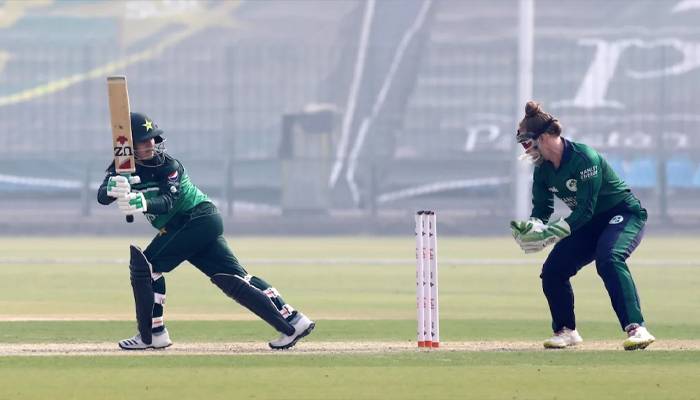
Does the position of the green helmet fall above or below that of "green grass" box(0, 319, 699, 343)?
above

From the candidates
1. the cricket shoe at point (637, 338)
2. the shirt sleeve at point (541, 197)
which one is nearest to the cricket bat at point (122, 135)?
the shirt sleeve at point (541, 197)

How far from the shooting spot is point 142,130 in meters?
11.6

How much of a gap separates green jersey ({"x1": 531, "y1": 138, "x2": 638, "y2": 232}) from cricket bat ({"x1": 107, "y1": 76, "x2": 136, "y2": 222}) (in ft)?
9.99

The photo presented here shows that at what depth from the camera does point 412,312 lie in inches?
663

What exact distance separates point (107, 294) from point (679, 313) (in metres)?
7.09

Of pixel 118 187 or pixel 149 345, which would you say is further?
pixel 149 345

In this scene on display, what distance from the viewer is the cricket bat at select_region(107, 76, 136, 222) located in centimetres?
1134

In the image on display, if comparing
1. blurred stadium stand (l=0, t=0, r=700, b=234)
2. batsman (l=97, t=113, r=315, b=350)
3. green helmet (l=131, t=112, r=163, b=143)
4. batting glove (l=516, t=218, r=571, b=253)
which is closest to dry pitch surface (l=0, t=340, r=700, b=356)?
batsman (l=97, t=113, r=315, b=350)

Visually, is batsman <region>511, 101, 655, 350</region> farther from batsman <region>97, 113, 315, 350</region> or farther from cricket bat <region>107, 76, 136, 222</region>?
cricket bat <region>107, 76, 136, 222</region>

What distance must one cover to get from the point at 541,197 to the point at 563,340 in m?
1.12

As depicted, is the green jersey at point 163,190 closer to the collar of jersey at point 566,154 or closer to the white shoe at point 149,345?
the white shoe at point 149,345

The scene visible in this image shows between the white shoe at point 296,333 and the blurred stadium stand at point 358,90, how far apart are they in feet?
112

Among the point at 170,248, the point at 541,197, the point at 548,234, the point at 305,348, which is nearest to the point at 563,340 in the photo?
the point at 548,234

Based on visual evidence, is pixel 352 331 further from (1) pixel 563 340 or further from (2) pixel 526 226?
(2) pixel 526 226
